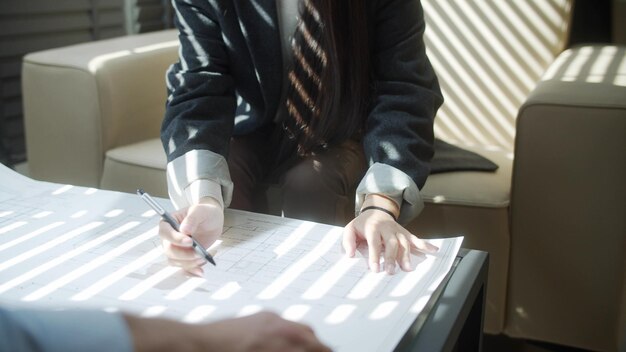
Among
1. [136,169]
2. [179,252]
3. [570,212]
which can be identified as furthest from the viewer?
[136,169]

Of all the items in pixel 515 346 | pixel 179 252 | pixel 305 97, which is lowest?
pixel 515 346

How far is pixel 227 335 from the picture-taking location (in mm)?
485

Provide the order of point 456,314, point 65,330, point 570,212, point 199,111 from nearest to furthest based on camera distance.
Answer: point 65,330
point 456,314
point 199,111
point 570,212

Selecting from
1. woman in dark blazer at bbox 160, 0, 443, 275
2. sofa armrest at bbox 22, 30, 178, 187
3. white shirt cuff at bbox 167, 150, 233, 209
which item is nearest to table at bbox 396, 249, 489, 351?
woman in dark blazer at bbox 160, 0, 443, 275

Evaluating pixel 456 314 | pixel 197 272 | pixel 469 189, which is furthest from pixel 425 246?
pixel 469 189

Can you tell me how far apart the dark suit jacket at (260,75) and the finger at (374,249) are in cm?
25

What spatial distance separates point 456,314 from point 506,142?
3.29 ft

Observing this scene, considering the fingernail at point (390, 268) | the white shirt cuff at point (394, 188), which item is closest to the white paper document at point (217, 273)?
the fingernail at point (390, 268)

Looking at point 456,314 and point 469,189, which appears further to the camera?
point 469,189

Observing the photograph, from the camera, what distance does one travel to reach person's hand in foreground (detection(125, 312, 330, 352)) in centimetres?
43

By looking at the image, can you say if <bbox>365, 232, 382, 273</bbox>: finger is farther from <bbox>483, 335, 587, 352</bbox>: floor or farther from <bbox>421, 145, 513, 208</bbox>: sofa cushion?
<bbox>483, 335, 587, 352</bbox>: floor

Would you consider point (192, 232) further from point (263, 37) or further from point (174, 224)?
point (263, 37)

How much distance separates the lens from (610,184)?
4.11 feet

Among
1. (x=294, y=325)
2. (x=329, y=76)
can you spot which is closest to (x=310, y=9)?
(x=329, y=76)
